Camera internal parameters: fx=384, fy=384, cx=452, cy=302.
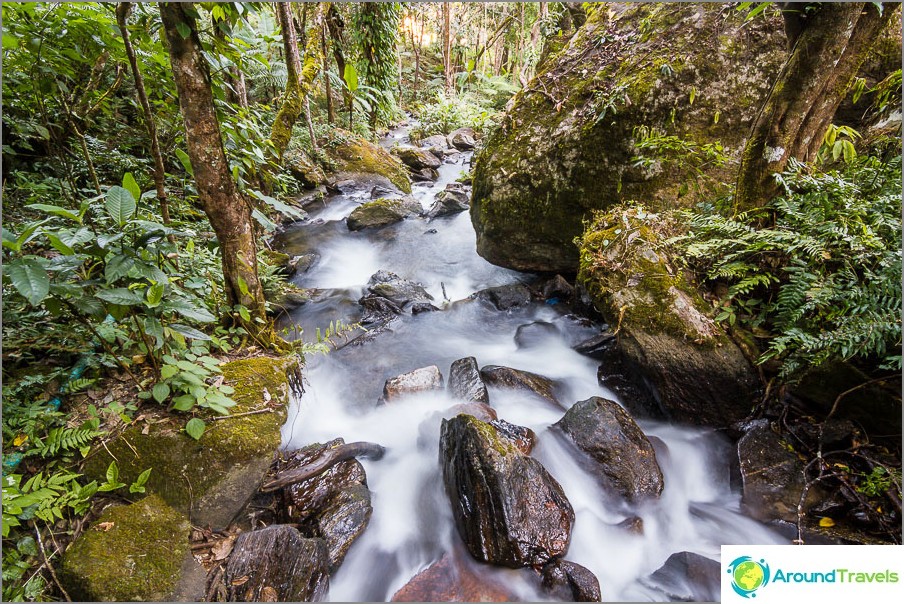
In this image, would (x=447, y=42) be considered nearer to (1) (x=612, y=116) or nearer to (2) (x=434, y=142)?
(2) (x=434, y=142)

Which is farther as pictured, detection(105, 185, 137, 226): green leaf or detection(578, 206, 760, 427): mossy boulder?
detection(578, 206, 760, 427): mossy boulder

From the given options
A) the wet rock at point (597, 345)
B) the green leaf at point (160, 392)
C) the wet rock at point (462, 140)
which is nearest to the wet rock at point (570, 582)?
the wet rock at point (597, 345)

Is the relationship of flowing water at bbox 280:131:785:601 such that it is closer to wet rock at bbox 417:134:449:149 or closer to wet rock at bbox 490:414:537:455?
wet rock at bbox 490:414:537:455

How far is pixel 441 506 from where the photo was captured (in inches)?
117

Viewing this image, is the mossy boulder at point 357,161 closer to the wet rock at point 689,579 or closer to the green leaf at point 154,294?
the green leaf at point 154,294

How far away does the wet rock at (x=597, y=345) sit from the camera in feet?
14.5

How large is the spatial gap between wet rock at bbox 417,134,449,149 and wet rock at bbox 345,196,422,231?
21.1 feet

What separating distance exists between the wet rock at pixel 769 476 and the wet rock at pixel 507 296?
10.3 feet

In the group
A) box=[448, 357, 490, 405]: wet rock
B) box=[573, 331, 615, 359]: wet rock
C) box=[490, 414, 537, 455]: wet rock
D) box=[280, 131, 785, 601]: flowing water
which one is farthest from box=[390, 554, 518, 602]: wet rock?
box=[573, 331, 615, 359]: wet rock

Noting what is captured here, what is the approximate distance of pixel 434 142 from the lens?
583 inches

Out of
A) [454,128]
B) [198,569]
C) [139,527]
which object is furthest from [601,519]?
[454,128]

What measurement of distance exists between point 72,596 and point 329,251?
604cm

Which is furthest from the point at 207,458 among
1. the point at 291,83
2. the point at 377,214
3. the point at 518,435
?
the point at 377,214

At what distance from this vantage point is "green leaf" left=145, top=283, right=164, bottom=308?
2076 mm
